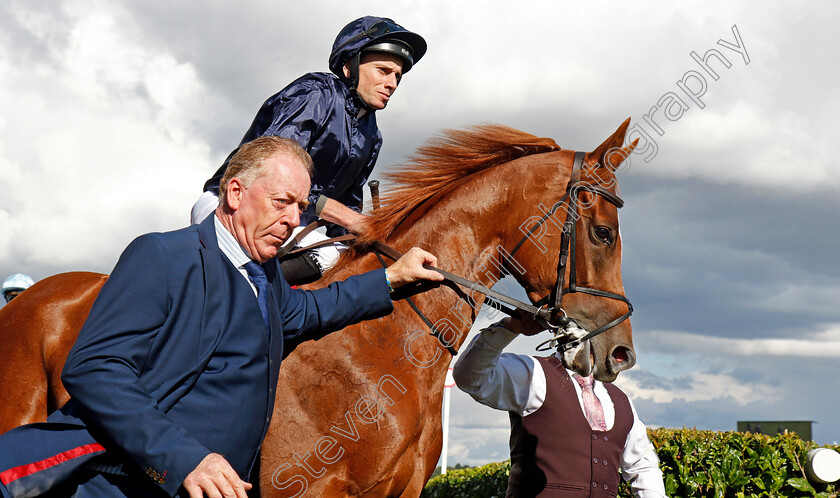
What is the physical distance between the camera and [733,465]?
547cm

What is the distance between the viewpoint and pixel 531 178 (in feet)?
11.2

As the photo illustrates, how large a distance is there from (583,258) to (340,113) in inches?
57.4

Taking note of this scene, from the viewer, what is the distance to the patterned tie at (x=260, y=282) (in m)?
2.24

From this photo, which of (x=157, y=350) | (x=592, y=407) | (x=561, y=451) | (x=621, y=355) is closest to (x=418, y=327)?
(x=621, y=355)

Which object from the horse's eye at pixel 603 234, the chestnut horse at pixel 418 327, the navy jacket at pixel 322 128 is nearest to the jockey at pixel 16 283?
the chestnut horse at pixel 418 327

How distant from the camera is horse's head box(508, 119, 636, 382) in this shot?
324cm

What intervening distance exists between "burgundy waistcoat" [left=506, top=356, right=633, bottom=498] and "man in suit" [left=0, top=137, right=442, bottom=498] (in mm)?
2570

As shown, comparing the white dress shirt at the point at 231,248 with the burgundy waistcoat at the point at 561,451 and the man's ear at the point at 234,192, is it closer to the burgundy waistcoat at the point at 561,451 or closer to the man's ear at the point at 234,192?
the man's ear at the point at 234,192

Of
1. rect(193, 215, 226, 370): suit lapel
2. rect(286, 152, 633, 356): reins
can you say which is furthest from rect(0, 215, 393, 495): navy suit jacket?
rect(286, 152, 633, 356): reins

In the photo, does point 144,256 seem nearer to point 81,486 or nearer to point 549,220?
point 81,486

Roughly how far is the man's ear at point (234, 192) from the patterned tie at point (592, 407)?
305 cm

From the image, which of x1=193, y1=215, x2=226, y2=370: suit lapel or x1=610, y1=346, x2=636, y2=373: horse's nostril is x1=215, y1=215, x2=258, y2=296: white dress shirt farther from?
x1=610, y1=346, x2=636, y2=373: horse's nostril

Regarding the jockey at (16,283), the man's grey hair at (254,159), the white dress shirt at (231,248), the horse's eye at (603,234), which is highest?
the jockey at (16,283)

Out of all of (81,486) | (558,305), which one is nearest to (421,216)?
(558,305)
